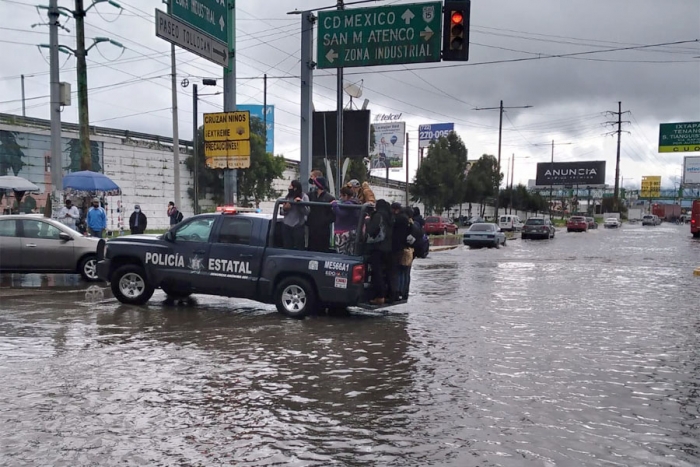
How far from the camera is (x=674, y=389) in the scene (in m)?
6.91

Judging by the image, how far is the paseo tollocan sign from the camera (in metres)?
111

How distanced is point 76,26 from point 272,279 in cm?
1326

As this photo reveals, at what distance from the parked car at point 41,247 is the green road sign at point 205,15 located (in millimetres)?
5388

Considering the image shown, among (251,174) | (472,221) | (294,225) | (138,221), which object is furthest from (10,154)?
(472,221)

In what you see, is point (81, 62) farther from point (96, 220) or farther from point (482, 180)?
point (482, 180)

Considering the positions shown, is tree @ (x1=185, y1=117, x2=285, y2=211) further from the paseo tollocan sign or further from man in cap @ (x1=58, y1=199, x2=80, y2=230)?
the paseo tollocan sign

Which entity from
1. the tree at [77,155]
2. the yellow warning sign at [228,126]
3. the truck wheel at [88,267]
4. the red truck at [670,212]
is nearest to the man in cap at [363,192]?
the yellow warning sign at [228,126]

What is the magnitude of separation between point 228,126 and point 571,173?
104 m

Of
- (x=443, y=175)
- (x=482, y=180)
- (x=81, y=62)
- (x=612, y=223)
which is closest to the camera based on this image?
(x=81, y=62)

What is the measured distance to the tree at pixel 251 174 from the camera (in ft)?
149

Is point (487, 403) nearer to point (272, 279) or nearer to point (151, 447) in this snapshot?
point (151, 447)

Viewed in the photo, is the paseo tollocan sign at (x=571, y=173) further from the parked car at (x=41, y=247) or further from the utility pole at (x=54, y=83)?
the parked car at (x=41, y=247)

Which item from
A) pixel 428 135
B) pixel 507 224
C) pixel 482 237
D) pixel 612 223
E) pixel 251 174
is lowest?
pixel 612 223

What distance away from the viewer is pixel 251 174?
46000 mm
